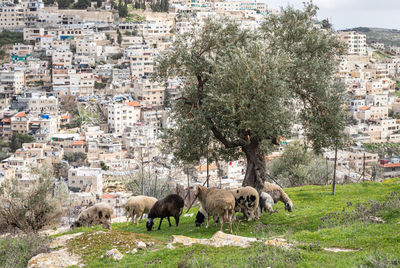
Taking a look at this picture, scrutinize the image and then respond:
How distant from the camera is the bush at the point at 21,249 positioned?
970 cm

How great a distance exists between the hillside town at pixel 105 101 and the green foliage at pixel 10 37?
100 centimetres

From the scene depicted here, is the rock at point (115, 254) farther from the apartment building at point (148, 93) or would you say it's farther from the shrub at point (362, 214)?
the apartment building at point (148, 93)

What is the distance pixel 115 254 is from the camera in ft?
30.5

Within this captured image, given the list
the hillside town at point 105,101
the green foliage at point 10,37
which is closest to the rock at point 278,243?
the hillside town at point 105,101

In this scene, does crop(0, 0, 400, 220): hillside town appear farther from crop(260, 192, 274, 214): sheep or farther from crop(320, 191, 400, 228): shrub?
crop(320, 191, 400, 228): shrub

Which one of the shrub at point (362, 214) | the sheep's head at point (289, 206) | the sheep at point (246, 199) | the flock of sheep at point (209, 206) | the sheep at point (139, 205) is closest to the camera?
the shrub at point (362, 214)

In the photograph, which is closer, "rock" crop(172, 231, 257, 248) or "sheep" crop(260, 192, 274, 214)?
"rock" crop(172, 231, 257, 248)

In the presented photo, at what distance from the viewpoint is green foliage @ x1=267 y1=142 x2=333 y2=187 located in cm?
2595

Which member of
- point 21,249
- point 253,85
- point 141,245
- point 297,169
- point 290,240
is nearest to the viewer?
point 290,240

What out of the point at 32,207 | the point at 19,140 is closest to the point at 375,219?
the point at 32,207

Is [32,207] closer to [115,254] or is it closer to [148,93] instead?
[115,254]

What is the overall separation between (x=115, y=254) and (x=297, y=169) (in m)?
18.1

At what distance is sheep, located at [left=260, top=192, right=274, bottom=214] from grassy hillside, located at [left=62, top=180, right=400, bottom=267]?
0.75 ft

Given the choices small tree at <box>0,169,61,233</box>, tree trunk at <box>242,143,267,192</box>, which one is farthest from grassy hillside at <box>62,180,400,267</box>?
small tree at <box>0,169,61,233</box>
